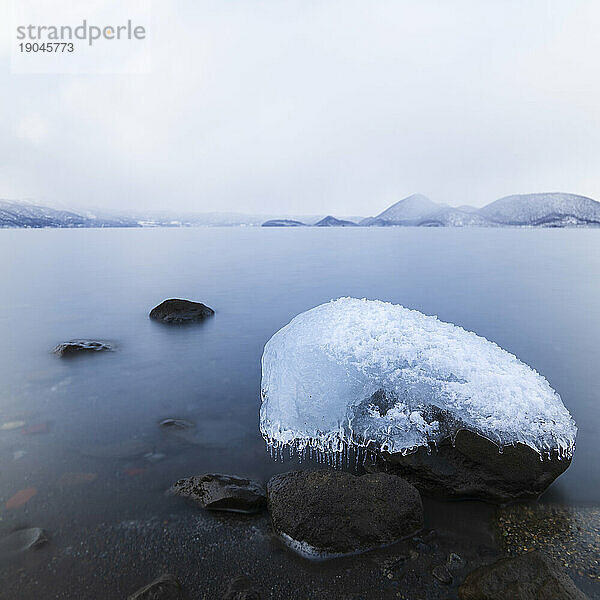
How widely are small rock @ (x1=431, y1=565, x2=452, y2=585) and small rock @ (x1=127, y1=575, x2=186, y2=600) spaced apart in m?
3.28

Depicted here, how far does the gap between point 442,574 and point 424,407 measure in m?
2.67

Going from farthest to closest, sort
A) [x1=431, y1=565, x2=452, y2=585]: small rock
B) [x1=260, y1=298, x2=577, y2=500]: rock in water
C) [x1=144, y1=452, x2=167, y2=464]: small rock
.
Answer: [x1=144, y1=452, x2=167, y2=464]: small rock → [x1=260, y1=298, x2=577, y2=500]: rock in water → [x1=431, y1=565, x2=452, y2=585]: small rock

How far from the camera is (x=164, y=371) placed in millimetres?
13805

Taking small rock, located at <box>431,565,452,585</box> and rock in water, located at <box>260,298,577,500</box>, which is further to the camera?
rock in water, located at <box>260,298,577,500</box>

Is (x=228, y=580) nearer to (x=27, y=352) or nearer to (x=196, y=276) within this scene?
(x=27, y=352)

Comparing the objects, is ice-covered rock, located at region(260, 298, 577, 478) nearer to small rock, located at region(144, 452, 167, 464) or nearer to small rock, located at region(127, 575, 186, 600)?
small rock, located at region(144, 452, 167, 464)

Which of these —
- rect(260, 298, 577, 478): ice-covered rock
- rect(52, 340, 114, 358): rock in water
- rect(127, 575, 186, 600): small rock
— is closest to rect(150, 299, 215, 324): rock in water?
rect(52, 340, 114, 358): rock in water

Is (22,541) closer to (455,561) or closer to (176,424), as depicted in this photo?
(176,424)

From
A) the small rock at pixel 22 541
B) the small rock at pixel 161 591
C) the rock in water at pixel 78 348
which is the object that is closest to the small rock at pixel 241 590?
the small rock at pixel 161 591

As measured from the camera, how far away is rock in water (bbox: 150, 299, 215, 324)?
19.8 meters

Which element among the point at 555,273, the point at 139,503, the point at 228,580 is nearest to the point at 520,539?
the point at 228,580

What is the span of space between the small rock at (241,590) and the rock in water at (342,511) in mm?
823

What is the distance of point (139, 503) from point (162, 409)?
3676 millimetres

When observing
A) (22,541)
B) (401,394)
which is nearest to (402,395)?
(401,394)
